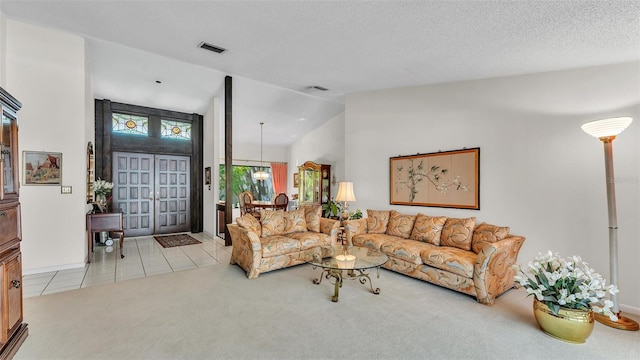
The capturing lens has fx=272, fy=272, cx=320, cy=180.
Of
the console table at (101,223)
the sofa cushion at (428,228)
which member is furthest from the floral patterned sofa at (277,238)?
the console table at (101,223)

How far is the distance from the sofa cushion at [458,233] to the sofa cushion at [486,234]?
0.07 m

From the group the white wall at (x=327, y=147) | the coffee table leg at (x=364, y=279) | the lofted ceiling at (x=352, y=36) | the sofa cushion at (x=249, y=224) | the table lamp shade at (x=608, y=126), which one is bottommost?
the coffee table leg at (x=364, y=279)

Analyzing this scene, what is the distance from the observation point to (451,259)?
10.3 ft

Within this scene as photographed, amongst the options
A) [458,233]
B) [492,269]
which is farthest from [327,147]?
[492,269]

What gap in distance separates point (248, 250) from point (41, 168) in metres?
3.09

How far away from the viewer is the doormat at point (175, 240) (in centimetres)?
561

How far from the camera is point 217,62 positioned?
4012 millimetres

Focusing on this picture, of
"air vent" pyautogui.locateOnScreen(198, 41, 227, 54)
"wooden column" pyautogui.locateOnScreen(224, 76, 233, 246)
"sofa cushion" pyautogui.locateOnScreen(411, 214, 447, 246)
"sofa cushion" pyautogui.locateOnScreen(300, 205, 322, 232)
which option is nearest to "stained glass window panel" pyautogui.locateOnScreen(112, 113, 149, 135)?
"wooden column" pyautogui.locateOnScreen(224, 76, 233, 246)

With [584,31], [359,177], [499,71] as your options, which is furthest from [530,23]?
[359,177]

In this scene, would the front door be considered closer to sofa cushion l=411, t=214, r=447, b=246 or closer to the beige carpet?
the beige carpet

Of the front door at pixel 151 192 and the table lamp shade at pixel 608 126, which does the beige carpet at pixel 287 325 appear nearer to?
the table lamp shade at pixel 608 126

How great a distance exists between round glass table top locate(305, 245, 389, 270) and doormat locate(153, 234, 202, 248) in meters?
3.54

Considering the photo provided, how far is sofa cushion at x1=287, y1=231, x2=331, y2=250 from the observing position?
410cm

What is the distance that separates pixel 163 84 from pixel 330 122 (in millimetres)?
4040
